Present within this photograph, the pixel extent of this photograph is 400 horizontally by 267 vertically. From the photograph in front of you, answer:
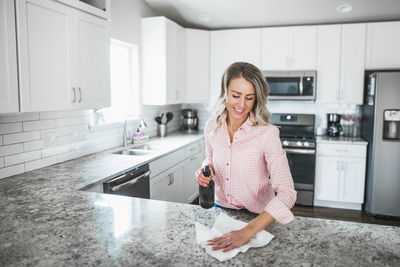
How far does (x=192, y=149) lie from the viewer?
13.5 feet

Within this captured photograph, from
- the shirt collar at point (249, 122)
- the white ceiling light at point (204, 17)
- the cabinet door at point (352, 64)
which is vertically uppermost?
the white ceiling light at point (204, 17)

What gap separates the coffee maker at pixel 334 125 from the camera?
451 centimetres

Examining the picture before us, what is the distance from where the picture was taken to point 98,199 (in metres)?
1.74

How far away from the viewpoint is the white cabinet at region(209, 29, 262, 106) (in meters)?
4.62

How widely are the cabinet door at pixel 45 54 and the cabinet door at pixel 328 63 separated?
331cm

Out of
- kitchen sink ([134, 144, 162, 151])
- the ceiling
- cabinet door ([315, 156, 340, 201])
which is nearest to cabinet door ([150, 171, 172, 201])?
kitchen sink ([134, 144, 162, 151])

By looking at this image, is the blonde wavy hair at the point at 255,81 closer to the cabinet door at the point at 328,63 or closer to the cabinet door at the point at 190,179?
the cabinet door at the point at 190,179

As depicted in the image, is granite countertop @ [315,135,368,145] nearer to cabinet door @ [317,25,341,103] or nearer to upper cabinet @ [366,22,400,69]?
cabinet door @ [317,25,341,103]

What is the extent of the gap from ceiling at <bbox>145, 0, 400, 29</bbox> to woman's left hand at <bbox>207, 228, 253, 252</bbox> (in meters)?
3.55

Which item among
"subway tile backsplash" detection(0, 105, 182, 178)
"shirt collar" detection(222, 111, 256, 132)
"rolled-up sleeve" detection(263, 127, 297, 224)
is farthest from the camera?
"subway tile backsplash" detection(0, 105, 182, 178)

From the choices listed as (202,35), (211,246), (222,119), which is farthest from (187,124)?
(211,246)

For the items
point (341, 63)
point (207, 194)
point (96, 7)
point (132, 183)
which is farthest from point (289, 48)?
point (207, 194)

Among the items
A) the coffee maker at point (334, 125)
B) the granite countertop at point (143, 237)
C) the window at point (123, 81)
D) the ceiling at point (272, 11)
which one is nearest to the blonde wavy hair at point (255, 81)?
the granite countertop at point (143, 237)

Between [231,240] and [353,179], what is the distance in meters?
3.54
